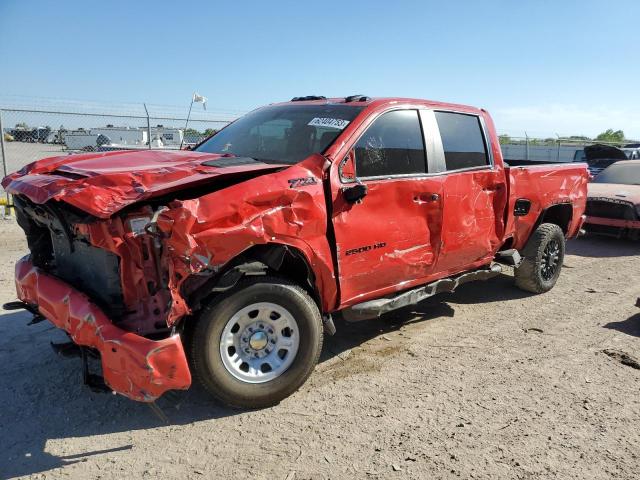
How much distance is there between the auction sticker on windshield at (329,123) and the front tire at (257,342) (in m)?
1.30

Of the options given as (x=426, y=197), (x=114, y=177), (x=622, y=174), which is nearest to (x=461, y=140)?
(x=426, y=197)

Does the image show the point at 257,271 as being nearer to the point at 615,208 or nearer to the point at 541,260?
the point at 541,260

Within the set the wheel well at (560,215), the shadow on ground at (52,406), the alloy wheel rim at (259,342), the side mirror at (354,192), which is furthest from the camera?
the wheel well at (560,215)

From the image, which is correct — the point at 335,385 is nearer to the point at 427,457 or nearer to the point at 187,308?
the point at 427,457

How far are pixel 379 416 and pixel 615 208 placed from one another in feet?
25.1

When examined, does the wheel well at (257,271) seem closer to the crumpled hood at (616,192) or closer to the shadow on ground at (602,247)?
the shadow on ground at (602,247)

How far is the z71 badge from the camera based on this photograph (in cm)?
325

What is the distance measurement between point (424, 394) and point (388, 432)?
1.87 ft

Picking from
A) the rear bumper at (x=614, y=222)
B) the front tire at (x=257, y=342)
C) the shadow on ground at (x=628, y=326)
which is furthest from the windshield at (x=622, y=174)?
the front tire at (x=257, y=342)

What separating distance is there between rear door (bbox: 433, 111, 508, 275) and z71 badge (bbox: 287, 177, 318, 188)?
1.45m

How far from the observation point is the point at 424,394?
3562mm

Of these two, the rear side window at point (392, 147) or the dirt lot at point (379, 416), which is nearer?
the dirt lot at point (379, 416)

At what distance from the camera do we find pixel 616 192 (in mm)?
9203

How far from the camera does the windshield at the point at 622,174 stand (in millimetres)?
10039
